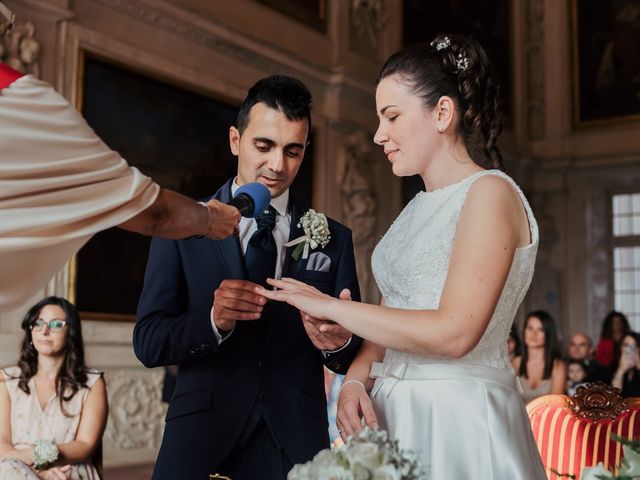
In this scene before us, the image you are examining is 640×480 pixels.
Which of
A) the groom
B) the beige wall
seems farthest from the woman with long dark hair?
the beige wall

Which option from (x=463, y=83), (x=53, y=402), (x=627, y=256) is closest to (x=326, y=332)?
(x=463, y=83)

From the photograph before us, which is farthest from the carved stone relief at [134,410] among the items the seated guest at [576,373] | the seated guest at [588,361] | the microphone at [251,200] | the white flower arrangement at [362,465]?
the white flower arrangement at [362,465]

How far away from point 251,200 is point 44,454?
10.7 ft

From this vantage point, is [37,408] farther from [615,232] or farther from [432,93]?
[615,232]

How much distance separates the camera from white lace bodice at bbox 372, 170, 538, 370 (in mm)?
2717

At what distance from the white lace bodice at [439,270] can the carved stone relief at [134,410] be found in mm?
7589

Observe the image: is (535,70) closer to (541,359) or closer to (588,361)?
(588,361)

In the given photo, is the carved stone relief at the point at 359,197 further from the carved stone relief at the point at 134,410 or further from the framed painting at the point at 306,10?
the carved stone relief at the point at 134,410

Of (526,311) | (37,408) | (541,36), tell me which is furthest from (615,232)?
(37,408)

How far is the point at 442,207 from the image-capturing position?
2.86 metres

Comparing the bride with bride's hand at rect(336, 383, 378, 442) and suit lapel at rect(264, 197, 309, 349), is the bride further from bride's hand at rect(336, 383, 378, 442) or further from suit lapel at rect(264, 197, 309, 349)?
suit lapel at rect(264, 197, 309, 349)

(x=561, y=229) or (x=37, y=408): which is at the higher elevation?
(x=561, y=229)

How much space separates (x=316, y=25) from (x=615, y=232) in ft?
32.7

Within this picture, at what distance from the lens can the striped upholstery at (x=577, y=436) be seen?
403 centimetres
